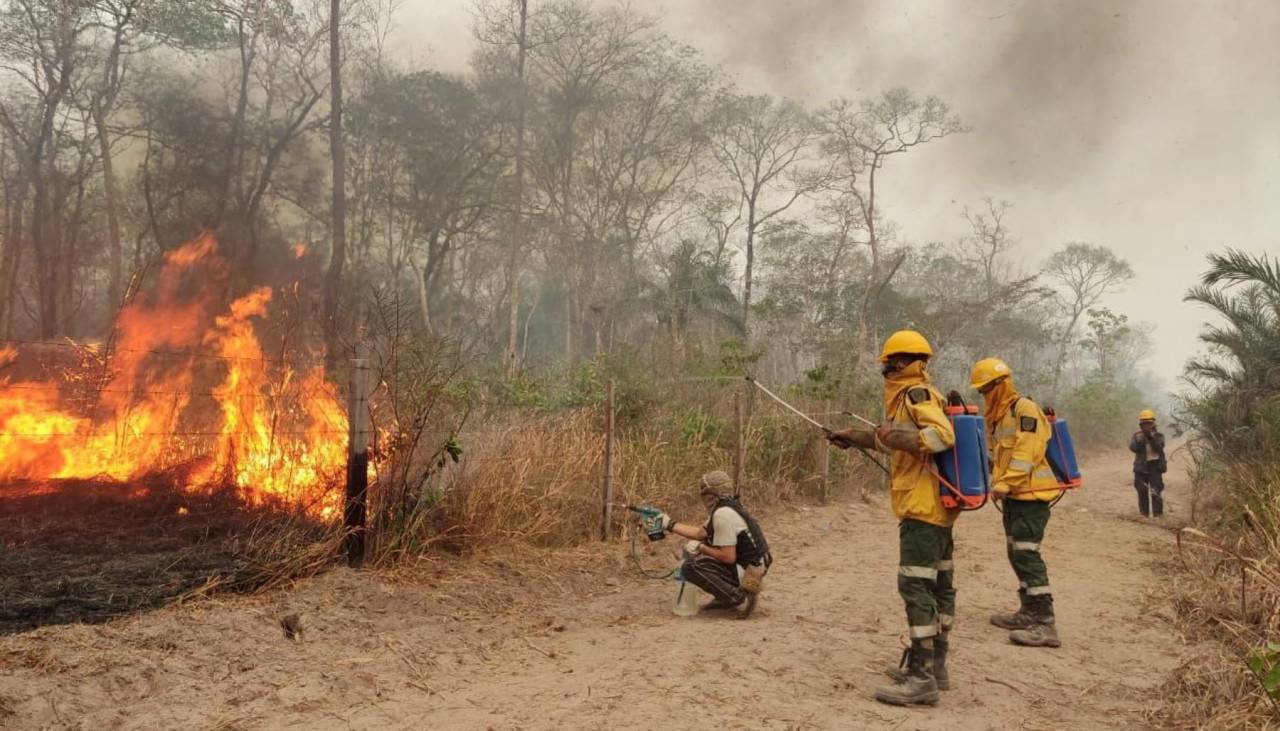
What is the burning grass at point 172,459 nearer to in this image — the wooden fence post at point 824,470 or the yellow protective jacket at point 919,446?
the yellow protective jacket at point 919,446

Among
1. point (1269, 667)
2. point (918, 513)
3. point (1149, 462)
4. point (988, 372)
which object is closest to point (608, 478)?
point (988, 372)

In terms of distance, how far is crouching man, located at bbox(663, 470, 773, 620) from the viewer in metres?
5.82

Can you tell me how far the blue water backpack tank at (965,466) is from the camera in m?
4.28

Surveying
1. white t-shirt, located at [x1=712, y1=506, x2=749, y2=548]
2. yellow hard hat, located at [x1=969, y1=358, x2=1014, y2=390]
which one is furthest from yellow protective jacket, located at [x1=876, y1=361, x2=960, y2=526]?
white t-shirt, located at [x1=712, y1=506, x2=749, y2=548]

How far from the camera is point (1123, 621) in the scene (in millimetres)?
6105

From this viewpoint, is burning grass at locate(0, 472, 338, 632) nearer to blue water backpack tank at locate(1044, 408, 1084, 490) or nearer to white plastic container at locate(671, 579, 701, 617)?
Result: white plastic container at locate(671, 579, 701, 617)

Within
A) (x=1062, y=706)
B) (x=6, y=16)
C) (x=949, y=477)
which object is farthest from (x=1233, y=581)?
(x=6, y=16)

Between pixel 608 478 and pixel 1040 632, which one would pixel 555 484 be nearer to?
pixel 608 478

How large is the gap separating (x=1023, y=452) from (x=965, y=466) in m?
1.57

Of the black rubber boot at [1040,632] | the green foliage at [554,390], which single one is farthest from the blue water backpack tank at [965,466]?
the green foliage at [554,390]

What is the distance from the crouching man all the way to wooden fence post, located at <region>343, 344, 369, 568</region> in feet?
7.43

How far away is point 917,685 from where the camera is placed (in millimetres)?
4184

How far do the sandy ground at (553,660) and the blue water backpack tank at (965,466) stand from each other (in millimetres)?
1093

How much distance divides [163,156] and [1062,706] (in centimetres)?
1645
